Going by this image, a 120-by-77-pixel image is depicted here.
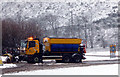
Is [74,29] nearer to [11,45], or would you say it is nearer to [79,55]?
[11,45]

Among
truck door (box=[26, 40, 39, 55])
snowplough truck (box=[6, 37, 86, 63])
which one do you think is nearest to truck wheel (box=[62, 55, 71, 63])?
snowplough truck (box=[6, 37, 86, 63])

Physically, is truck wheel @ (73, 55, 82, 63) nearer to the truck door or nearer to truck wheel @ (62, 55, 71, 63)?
truck wheel @ (62, 55, 71, 63)

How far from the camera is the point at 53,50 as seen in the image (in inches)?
1211

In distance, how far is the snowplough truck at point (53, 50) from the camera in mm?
30359

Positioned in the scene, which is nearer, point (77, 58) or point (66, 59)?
point (66, 59)

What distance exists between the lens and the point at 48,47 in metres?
30.8

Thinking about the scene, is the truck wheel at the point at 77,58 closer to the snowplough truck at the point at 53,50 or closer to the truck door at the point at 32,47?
the snowplough truck at the point at 53,50

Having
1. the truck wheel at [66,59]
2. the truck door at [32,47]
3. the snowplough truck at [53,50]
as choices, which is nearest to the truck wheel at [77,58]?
the snowplough truck at [53,50]

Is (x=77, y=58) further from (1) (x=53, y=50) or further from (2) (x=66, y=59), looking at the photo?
(1) (x=53, y=50)

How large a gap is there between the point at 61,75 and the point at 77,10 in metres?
106

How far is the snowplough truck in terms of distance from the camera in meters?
30.4

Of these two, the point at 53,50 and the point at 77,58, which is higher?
the point at 53,50

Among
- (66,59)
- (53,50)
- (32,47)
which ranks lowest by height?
(66,59)

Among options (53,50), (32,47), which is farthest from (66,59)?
(32,47)
